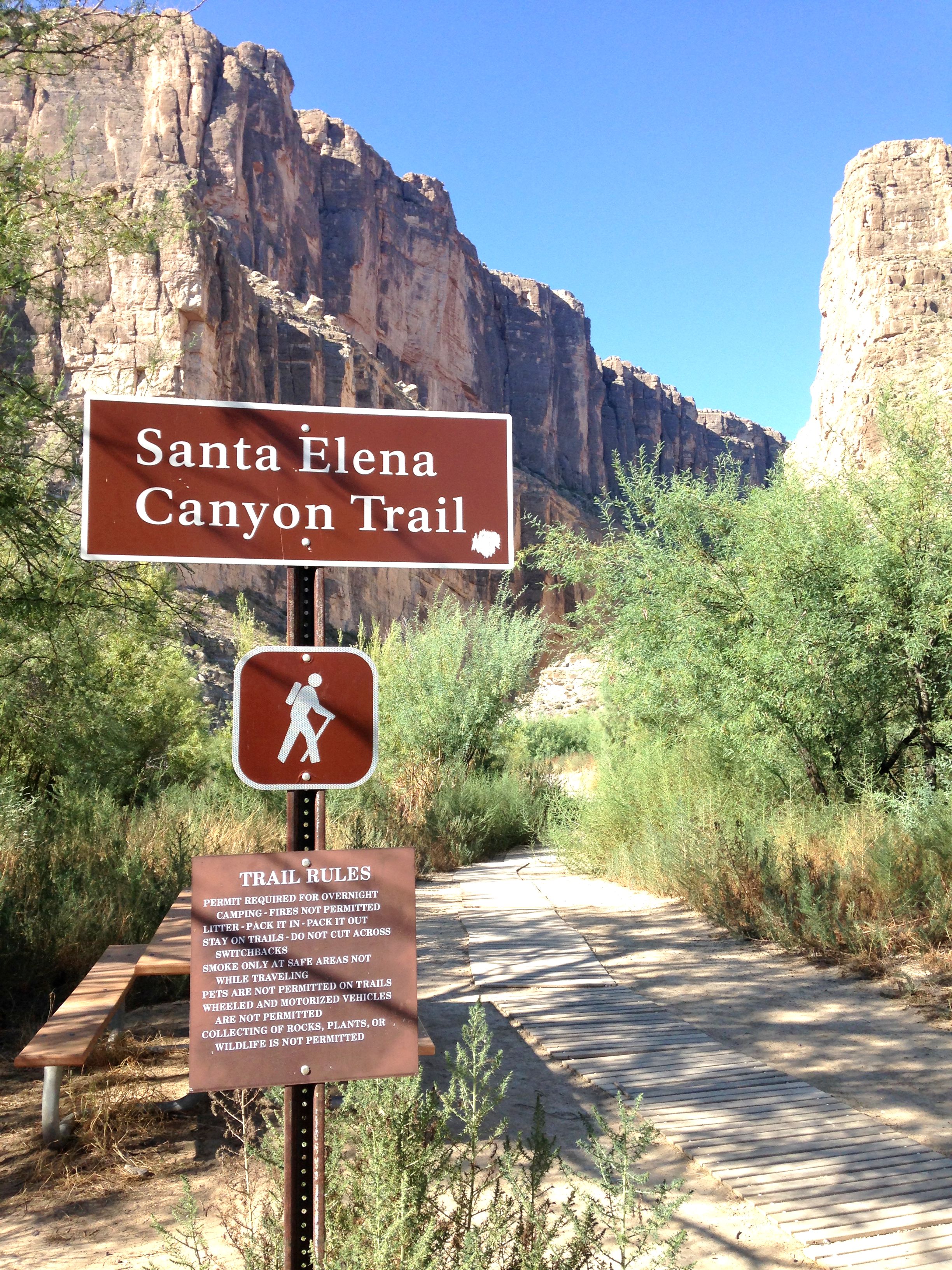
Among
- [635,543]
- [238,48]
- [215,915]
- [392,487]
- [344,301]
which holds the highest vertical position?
[238,48]

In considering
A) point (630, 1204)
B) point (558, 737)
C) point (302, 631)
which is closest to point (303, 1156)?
point (630, 1204)

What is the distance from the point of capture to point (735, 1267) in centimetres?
243

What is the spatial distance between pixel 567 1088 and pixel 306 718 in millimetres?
2551

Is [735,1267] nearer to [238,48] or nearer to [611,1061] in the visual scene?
[611,1061]

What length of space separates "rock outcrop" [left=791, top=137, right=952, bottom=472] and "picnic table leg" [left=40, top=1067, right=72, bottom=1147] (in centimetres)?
4704

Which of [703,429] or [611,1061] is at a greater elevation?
[703,429]

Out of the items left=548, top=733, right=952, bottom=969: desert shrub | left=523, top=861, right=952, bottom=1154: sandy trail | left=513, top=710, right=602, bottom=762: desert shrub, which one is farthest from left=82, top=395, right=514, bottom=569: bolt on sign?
left=513, top=710, right=602, bottom=762: desert shrub

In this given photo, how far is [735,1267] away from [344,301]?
67572 mm

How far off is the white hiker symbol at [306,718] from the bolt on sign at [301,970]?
189 millimetres

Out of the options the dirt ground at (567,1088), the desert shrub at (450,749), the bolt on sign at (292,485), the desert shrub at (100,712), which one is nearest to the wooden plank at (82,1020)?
the dirt ground at (567,1088)

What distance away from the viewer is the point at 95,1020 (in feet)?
10.4

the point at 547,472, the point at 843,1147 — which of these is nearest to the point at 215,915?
the point at 843,1147

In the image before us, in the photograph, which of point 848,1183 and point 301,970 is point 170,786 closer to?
point 848,1183

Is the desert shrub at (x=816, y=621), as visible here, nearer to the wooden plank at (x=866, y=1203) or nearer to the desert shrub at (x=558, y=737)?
the wooden plank at (x=866, y=1203)
